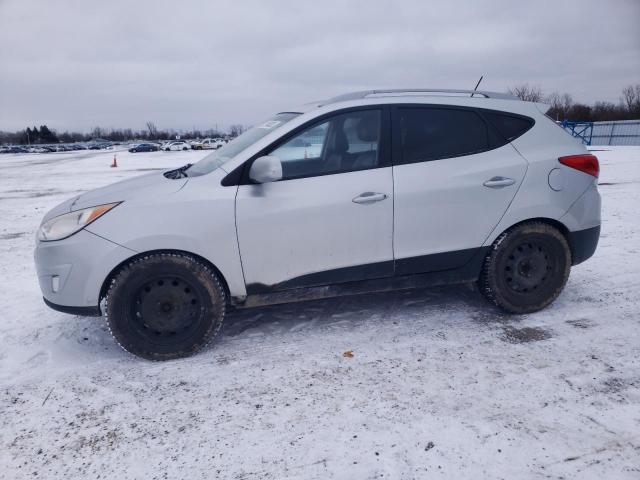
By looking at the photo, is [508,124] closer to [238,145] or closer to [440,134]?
[440,134]

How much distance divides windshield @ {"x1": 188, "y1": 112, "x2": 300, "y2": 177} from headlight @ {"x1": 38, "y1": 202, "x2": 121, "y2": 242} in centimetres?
77

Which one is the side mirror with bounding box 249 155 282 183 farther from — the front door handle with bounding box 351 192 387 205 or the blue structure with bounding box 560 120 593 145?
the blue structure with bounding box 560 120 593 145

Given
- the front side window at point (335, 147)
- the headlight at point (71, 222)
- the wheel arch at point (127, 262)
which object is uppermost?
the front side window at point (335, 147)

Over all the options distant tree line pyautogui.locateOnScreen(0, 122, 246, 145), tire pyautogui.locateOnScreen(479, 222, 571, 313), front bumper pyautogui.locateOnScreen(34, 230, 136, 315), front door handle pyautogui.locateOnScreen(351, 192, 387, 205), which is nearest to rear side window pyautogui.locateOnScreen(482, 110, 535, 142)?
tire pyautogui.locateOnScreen(479, 222, 571, 313)

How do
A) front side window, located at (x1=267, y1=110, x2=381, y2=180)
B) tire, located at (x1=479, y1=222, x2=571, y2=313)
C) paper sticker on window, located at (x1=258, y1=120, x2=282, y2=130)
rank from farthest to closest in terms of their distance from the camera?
tire, located at (x1=479, y1=222, x2=571, y2=313) → paper sticker on window, located at (x1=258, y1=120, x2=282, y2=130) → front side window, located at (x1=267, y1=110, x2=381, y2=180)

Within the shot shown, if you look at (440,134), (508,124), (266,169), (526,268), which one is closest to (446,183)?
(440,134)

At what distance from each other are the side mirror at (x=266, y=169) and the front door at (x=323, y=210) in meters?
0.09

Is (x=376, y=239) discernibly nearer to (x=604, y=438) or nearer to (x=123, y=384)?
(x=604, y=438)

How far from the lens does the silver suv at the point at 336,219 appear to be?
3.09 meters

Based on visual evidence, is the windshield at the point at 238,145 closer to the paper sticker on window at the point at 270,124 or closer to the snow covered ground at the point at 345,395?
the paper sticker on window at the point at 270,124

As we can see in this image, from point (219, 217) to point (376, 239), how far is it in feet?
3.89

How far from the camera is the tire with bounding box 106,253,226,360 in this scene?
3078mm

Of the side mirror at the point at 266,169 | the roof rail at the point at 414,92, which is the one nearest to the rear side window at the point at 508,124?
the roof rail at the point at 414,92

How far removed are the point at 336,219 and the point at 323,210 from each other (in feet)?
0.39
